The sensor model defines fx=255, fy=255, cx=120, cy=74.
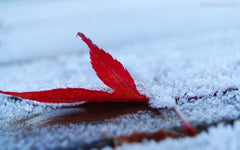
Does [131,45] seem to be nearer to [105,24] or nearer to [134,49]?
[134,49]

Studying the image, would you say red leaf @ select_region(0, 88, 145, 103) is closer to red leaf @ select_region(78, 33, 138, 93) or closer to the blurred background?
red leaf @ select_region(78, 33, 138, 93)

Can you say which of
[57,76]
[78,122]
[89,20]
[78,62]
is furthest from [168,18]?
[78,122]

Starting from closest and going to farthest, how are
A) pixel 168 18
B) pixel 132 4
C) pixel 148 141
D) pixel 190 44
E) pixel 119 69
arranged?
pixel 148 141, pixel 119 69, pixel 190 44, pixel 168 18, pixel 132 4

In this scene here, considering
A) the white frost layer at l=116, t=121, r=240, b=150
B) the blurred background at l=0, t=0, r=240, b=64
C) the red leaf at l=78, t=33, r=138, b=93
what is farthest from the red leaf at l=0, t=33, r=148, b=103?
the blurred background at l=0, t=0, r=240, b=64

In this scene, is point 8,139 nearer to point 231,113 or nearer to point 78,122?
point 78,122

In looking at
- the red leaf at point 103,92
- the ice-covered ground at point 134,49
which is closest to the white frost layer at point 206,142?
the ice-covered ground at point 134,49

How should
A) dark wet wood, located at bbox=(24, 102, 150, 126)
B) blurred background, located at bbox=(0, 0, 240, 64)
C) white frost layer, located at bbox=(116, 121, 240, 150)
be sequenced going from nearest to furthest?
white frost layer, located at bbox=(116, 121, 240, 150)
dark wet wood, located at bbox=(24, 102, 150, 126)
blurred background, located at bbox=(0, 0, 240, 64)

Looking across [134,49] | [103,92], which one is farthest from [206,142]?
[134,49]
